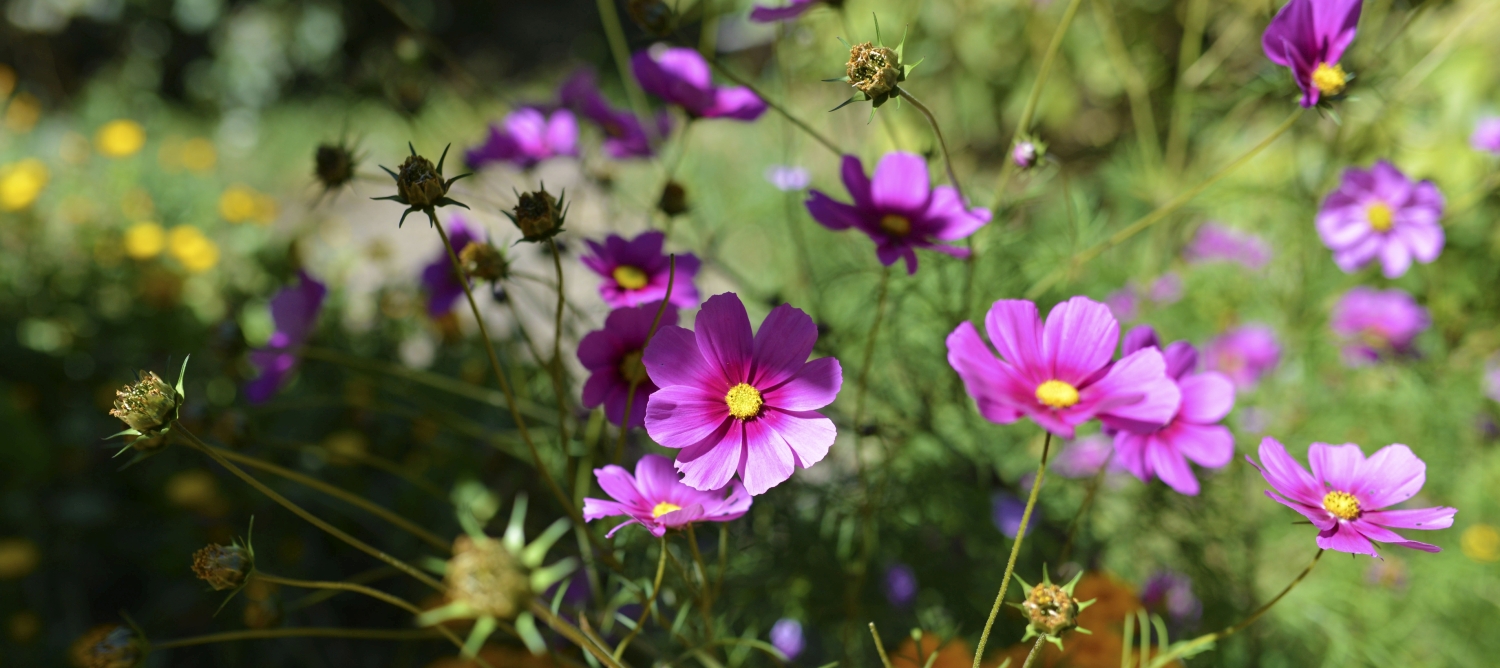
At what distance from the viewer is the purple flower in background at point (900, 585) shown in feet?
2.96

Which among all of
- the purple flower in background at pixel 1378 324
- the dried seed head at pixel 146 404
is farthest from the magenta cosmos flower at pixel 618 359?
the purple flower in background at pixel 1378 324

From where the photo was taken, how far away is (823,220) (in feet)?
2.03

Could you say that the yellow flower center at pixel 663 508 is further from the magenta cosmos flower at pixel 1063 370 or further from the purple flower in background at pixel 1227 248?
the purple flower in background at pixel 1227 248

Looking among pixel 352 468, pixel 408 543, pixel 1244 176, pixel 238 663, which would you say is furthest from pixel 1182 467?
pixel 1244 176

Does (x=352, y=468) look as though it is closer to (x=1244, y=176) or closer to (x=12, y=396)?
(x=12, y=396)

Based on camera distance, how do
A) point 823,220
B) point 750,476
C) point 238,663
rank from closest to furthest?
point 750,476 → point 823,220 → point 238,663

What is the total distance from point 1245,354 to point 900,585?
2.23ft

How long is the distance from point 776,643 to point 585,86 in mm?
650

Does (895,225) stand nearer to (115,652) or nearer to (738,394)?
(738,394)

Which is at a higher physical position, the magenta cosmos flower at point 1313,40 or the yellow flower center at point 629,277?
the magenta cosmos flower at point 1313,40

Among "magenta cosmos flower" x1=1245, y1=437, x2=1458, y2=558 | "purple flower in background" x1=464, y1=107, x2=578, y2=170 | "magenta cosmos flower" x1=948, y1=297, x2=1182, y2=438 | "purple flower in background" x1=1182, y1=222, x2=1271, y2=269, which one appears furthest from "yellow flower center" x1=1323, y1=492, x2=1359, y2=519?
"purple flower in background" x1=1182, y1=222, x2=1271, y2=269

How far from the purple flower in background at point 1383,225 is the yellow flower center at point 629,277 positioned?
803mm

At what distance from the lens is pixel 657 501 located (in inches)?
24.0

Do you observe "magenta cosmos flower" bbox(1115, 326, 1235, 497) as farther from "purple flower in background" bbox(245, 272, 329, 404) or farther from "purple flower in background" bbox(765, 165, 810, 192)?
"purple flower in background" bbox(245, 272, 329, 404)
